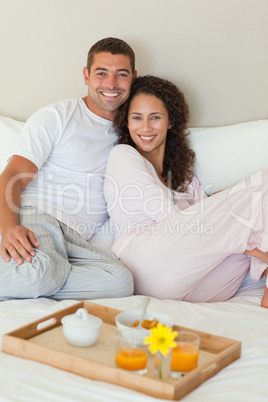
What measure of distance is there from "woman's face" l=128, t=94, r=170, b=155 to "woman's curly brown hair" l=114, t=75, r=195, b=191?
0.04 metres

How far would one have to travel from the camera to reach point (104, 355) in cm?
123

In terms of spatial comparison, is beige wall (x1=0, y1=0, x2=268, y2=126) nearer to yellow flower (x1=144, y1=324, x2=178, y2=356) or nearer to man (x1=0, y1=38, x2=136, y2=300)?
man (x1=0, y1=38, x2=136, y2=300)

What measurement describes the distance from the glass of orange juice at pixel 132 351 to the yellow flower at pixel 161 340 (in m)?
0.05

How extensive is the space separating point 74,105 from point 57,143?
0.21 m

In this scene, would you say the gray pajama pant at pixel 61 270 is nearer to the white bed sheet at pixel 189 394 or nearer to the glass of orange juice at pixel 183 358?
the white bed sheet at pixel 189 394

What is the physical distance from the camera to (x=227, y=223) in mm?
1860

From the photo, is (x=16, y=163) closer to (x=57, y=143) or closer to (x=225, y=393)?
(x=57, y=143)

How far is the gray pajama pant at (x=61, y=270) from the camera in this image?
1767 mm

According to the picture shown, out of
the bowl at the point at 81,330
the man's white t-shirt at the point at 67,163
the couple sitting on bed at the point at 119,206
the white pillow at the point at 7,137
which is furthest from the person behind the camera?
the white pillow at the point at 7,137

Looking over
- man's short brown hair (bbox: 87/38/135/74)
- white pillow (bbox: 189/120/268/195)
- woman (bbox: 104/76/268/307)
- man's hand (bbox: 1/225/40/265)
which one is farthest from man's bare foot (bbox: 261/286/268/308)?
man's short brown hair (bbox: 87/38/135/74)

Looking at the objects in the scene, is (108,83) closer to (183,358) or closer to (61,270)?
(61,270)

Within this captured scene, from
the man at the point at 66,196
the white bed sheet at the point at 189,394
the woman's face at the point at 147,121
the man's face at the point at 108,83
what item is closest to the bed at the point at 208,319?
the white bed sheet at the point at 189,394

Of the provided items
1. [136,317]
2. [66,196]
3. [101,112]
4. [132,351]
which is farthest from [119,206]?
[132,351]

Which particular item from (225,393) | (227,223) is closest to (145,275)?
(227,223)
